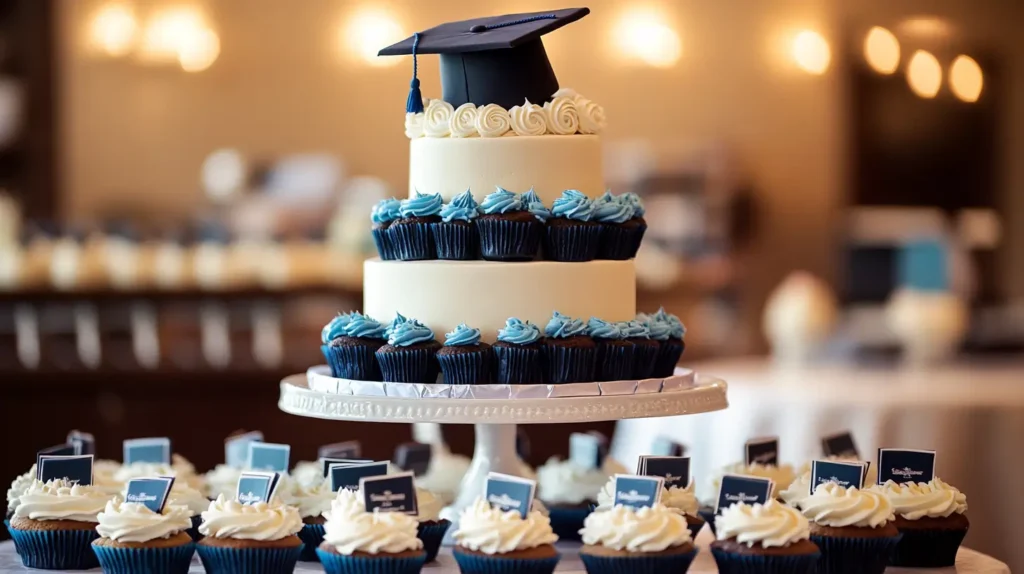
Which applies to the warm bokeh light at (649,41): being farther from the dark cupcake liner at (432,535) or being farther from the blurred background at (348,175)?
the dark cupcake liner at (432,535)

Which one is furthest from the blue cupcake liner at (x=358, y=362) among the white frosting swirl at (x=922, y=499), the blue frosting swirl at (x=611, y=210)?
the white frosting swirl at (x=922, y=499)

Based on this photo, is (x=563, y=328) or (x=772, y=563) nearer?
(x=772, y=563)

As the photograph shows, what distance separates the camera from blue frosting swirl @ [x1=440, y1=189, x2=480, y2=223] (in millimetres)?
2965

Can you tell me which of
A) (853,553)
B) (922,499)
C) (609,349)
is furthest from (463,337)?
(922,499)

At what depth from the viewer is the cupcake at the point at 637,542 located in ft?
8.20

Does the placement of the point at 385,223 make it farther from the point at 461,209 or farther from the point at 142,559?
the point at 142,559

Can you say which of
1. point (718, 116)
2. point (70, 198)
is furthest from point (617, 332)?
point (70, 198)

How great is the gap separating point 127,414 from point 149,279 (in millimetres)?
1101

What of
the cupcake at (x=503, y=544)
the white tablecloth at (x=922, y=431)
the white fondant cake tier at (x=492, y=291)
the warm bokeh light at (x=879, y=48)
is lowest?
the white tablecloth at (x=922, y=431)

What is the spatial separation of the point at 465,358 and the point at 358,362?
255mm

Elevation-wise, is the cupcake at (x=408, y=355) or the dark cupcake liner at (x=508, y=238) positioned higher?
the dark cupcake liner at (x=508, y=238)

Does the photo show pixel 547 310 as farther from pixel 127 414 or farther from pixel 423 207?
pixel 127 414

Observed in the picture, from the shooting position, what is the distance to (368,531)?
99.0 inches

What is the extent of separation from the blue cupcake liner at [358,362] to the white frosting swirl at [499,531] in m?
0.49
